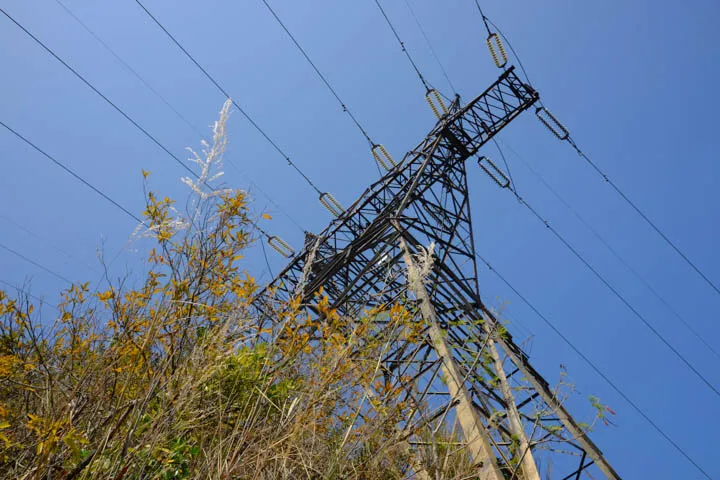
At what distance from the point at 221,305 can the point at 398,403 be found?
1.10 m

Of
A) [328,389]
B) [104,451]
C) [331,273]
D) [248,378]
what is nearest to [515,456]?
[328,389]

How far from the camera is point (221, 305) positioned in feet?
7.36

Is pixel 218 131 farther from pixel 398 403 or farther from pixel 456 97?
pixel 456 97

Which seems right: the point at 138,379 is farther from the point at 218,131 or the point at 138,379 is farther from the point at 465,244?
the point at 465,244

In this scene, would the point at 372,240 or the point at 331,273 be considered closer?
the point at 372,240

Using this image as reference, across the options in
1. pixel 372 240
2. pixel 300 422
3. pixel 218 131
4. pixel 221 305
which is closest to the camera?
pixel 300 422

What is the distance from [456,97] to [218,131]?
8.62m

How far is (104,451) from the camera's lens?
1.56 m

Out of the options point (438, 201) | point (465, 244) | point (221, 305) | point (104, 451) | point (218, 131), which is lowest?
point (104, 451)

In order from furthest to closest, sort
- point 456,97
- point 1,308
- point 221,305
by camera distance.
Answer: point 456,97, point 1,308, point 221,305

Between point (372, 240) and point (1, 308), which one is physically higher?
point (372, 240)

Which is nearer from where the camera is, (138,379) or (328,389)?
(138,379)

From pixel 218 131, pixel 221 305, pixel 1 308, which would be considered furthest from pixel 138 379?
pixel 1 308

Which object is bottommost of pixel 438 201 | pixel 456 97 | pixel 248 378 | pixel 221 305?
pixel 248 378
